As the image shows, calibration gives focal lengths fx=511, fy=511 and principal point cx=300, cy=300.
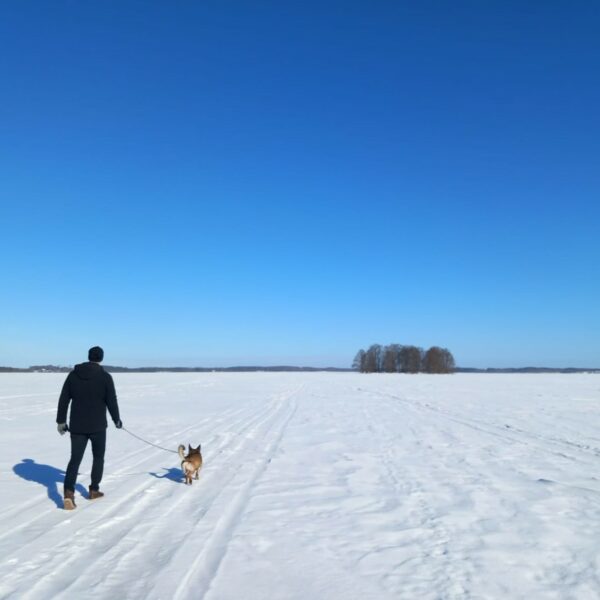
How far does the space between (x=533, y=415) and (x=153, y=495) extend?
50.5ft

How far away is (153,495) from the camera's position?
6.76 meters

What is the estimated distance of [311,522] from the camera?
5613mm

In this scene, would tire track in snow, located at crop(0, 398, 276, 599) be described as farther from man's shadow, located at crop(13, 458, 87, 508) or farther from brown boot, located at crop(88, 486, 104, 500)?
man's shadow, located at crop(13, 458, 87, 508)

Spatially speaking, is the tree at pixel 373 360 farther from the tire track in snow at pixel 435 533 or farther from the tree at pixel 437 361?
the tire track in snow at pixel 435 533

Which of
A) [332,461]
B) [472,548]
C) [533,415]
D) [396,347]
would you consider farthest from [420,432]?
[396,347]

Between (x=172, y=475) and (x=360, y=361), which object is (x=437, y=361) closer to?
(x=360, y=361)

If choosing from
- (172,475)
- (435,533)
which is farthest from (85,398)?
(435,533)

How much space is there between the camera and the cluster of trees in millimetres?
138125

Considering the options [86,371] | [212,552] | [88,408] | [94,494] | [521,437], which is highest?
[86,371]

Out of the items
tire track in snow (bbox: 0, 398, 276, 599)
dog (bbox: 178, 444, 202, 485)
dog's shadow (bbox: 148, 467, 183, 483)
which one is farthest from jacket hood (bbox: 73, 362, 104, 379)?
dog's shadow (bbox: 148, 467, 183, 483)

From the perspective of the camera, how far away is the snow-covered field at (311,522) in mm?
4051

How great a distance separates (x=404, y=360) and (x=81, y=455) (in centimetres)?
14382

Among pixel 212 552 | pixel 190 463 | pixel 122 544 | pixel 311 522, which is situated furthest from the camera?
pixel 190 463

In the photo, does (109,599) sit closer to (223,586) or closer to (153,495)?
(223,586)
